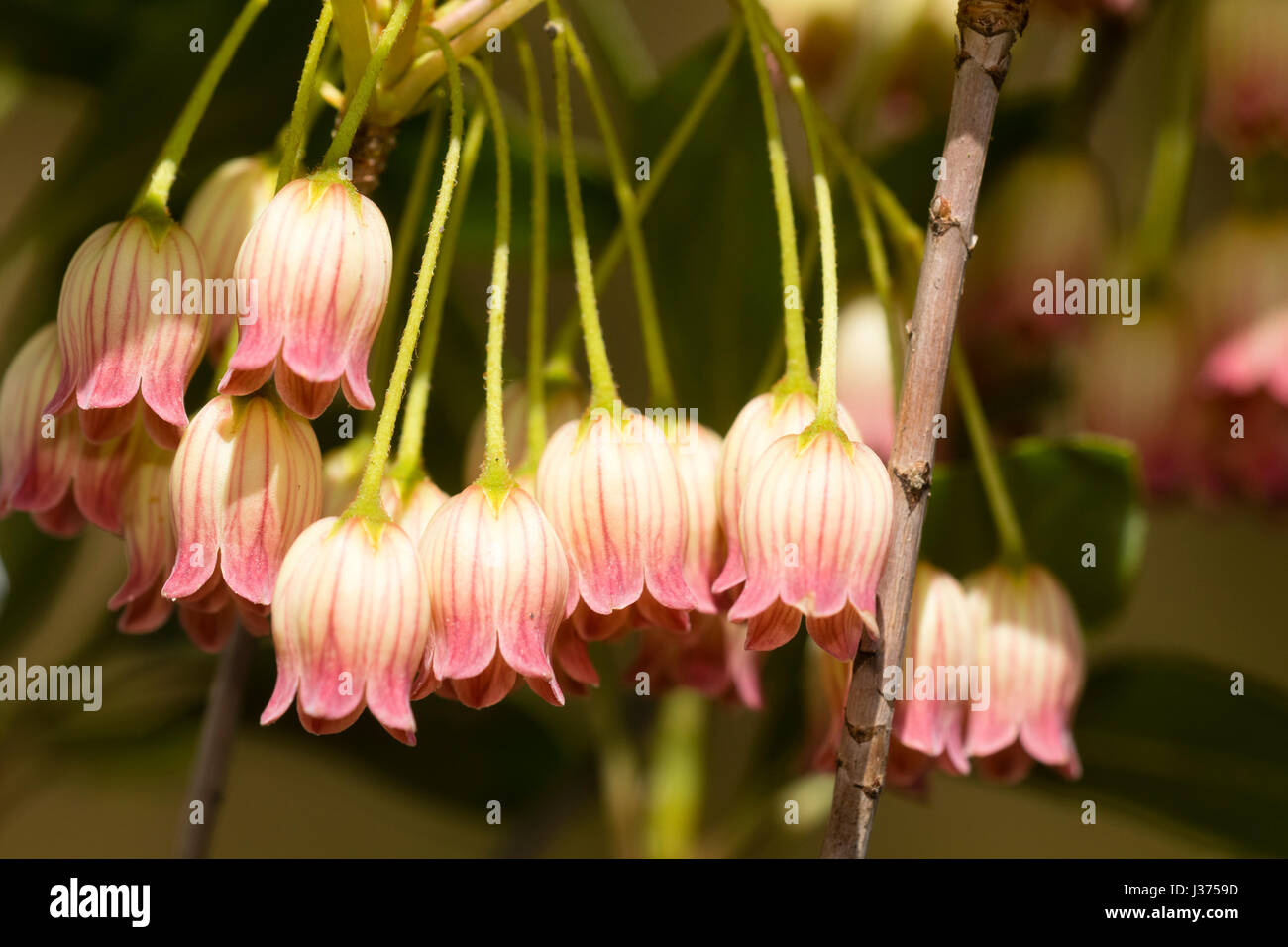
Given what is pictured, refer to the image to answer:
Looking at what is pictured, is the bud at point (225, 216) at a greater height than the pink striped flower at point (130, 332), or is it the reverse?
the bud at point (225, 216)

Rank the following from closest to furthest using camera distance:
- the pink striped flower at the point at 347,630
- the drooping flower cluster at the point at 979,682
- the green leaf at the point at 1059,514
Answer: the pink striped flower at the point at 347,630, the drooping flower cluster at the point at 979,682, the green leaf at the point at 1059,514

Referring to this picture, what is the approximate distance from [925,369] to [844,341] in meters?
0.23

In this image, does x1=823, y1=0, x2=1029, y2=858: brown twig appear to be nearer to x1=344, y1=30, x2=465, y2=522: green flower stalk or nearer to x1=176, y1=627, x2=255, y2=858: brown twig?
x1=344, y1=30, x2=465, y2=522: green flower stalk

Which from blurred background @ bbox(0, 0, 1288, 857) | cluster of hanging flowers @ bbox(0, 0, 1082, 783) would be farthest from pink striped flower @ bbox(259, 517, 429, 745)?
blurred background @ bbox(0, 0, 1288, 857)

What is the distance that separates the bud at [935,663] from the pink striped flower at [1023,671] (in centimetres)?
1

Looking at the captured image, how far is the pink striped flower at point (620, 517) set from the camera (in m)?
0.44

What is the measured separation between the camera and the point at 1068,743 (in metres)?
0.54

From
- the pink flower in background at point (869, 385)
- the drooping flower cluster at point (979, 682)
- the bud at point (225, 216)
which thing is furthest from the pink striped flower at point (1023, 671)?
the bud at point (225, 216)

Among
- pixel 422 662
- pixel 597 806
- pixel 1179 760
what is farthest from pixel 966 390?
pixel 597 806

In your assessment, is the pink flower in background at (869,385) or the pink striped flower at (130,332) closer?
the pink striped flower at (130,332)

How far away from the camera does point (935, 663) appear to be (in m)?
0.50

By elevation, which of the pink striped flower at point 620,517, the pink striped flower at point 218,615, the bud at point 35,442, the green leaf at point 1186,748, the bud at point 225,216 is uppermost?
the bud at point 225,216

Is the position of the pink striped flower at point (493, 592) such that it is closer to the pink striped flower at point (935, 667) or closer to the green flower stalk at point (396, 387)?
the green flower stalk at point (396, 387)
